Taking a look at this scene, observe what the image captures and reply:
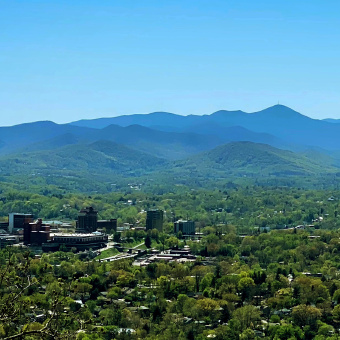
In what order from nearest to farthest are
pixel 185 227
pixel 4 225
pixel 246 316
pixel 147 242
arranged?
pixel 246 316
pixel 147 242
pixel 185 227
pixel 4 225

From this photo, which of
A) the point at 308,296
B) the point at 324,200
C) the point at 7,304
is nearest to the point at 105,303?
the point at 308,296

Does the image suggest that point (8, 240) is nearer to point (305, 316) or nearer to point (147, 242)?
point (147, 242)

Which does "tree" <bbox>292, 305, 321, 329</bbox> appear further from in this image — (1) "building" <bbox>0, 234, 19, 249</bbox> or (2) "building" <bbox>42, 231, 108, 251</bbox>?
(1) "building" <bbox>0, 234, 19, 249</bbox>

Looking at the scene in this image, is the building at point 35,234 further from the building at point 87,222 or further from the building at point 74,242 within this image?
the building at point 87,222

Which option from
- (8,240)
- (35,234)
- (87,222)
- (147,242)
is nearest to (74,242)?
(35,234)

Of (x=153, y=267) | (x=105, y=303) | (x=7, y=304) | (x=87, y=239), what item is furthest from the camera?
(x=87, y=239)

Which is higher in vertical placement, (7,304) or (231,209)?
(7,304)

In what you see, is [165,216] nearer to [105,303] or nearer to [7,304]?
[105,303]

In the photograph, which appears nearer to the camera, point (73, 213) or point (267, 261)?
point (267, 261)
